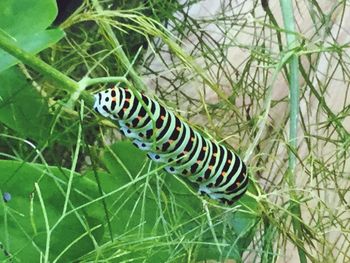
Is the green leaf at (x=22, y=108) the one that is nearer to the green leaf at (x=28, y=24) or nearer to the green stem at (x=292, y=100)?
the green leaf at (x=28, y=24)

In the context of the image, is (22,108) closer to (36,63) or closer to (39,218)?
(39,218)

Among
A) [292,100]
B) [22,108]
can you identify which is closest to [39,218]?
[22,108]

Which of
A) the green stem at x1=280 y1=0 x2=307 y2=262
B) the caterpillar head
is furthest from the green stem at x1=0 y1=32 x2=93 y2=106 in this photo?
the green stem at x1=280 y1=0 x2=307 y2=262

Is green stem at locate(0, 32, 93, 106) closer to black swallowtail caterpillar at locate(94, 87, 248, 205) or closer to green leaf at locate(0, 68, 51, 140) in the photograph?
black swallowtail caterpillar at locate(94, 87, 248, 205)

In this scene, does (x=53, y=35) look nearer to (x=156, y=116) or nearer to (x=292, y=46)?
(x=156, y=116)

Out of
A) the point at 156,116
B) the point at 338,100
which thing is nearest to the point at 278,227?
the point at 156,116

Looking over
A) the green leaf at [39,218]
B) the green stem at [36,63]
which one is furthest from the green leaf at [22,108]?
the green stem at [36,63]
